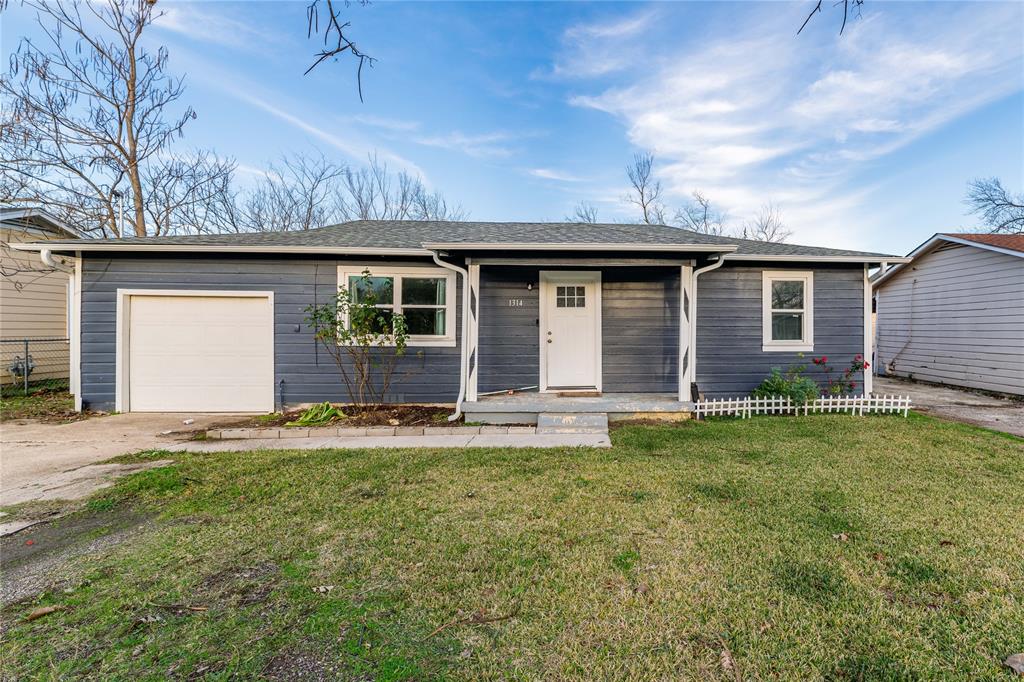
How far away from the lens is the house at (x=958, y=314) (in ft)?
27.5

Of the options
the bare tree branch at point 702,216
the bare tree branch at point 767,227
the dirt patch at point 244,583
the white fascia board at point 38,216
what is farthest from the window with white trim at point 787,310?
the bare tree branch at point 767,227

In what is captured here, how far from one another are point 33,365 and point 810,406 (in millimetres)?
15704

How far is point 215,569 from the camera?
7.54 feet

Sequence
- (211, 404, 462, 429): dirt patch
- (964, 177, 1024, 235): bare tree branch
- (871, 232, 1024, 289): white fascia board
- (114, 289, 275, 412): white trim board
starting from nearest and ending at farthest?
(211, 404, 462, 429): dirt patch
(114, 289, 275, 412): white trim board
(871, 232, 1024, 289): white fascia board
(964, 177, 1024, 235): bare tree branch

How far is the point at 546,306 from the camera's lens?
716 cm

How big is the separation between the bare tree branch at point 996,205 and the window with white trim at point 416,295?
21.4 metres

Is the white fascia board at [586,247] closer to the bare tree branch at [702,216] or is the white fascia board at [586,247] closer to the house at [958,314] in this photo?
the house at [958,314]

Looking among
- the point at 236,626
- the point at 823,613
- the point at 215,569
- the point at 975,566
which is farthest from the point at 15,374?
the point at 975,566

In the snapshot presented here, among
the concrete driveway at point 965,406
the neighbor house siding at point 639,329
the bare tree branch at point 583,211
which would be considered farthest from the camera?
the bare tree branch at point 583,211

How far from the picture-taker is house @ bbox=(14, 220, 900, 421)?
21.5 feet

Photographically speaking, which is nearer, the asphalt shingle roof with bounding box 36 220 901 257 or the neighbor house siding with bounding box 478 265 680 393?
the asphalt shingle roof with bounding box 36 220 901 257

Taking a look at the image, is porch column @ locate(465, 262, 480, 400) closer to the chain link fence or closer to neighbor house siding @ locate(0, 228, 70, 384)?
the chain link fence

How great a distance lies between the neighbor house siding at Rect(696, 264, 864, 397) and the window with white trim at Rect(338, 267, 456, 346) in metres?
4.25

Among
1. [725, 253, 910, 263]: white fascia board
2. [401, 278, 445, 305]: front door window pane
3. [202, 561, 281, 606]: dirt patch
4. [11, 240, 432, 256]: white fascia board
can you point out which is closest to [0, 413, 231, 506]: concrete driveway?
[202, 561, 281, 606]: dirt patch
